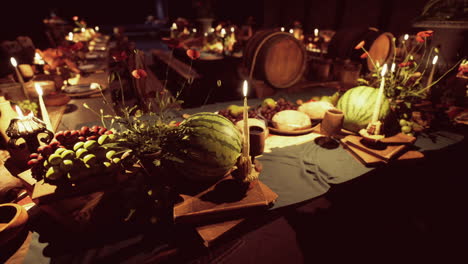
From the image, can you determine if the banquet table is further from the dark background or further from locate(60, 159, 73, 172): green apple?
the dark background

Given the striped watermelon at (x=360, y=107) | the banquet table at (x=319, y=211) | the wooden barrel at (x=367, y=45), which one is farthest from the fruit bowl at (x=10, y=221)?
the wooden barrel at (x=367, y=45)

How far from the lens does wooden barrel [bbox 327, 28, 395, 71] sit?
381 centimetres

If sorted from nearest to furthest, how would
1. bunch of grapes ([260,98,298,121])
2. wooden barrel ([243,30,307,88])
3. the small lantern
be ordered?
the small lantern
bunch of grapes ([260,98,298,121])
wooden barrel ([243,30,307,88])

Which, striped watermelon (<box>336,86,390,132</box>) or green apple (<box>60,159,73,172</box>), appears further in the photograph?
striped watermelon (<box>336,86,390,132</box>)

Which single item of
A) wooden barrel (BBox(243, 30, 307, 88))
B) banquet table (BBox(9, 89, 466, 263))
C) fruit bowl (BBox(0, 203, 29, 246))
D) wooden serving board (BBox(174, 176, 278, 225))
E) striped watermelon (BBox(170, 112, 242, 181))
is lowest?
banquet table (BBox(9, 89, 466, 263))

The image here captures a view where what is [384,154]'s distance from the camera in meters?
2.00

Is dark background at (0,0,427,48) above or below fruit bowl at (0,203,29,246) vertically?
above

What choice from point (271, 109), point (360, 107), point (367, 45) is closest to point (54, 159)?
point (271, 109)

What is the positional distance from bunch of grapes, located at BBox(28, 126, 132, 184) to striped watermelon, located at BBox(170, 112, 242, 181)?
14.0 inches

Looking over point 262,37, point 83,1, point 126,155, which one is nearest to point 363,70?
point 262,37

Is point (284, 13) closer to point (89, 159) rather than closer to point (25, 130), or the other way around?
point (25, 130)

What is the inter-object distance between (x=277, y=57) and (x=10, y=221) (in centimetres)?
312

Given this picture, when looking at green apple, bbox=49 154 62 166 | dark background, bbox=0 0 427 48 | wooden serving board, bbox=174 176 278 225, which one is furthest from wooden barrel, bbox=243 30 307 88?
dark background, bbox=0 0 427 48

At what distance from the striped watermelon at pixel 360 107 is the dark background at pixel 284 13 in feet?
16.6
